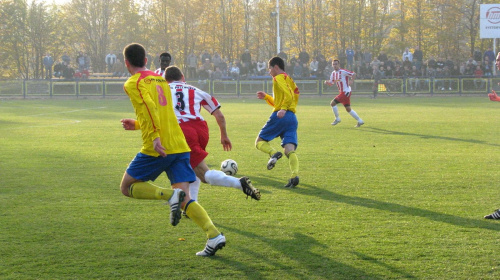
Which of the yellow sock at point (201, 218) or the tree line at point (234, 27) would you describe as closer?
the yellow sock at point (201, 218)

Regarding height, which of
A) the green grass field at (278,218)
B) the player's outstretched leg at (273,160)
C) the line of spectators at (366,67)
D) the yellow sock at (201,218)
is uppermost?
the line of spectators at (366,67)

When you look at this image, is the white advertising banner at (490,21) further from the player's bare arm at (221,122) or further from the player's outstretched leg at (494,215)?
the player's bare arm at (221,122)

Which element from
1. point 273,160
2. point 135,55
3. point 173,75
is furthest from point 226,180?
point 273,160

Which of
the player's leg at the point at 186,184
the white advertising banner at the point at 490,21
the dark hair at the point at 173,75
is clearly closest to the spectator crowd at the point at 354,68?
the white advertising banner at the point at 490,21

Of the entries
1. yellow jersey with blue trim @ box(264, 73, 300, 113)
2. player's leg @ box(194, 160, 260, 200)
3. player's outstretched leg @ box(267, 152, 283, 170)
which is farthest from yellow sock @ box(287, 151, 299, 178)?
player's leg @ box(194, 160, 260, 200)

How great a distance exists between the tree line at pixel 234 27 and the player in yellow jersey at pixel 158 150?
44.4m

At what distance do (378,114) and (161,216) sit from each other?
17.2 metres

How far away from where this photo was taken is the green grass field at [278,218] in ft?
16.1

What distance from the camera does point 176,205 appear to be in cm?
503

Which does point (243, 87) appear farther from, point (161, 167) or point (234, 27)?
point (161, 167)

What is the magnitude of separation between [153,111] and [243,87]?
32.0 metres

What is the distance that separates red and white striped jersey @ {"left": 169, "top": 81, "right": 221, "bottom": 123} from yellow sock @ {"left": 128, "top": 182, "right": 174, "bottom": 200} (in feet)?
4.01

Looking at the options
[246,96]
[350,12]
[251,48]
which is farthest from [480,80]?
[251,48]

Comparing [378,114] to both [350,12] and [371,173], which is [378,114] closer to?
[371,173]
